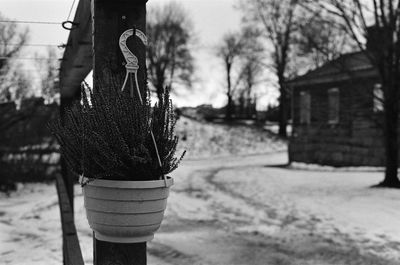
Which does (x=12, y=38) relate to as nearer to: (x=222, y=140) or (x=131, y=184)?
(x=131, y=184)

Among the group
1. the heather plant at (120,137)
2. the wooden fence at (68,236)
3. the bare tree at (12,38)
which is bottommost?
the wooden fence at (68,236)

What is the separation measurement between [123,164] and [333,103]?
2046cm

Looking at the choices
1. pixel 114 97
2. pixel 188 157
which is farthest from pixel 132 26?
pixel 188 157

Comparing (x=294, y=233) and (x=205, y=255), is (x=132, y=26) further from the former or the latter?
(x=294, y=233)

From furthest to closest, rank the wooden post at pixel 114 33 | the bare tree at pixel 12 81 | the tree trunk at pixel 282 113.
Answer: the tree trunk at pixel 282 113 < the bare tree at pixel 12 81 < the wooden post at pixel 114 33

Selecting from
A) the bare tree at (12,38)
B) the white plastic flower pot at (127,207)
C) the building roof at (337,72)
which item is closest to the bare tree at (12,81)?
the bare tree at (12,38)

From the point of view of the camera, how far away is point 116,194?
1.89m

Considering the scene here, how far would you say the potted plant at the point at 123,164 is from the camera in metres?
1.87

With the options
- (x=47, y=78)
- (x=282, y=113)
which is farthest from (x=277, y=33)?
(x=47, y=78)

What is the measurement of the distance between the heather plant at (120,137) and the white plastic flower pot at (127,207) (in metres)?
0.05

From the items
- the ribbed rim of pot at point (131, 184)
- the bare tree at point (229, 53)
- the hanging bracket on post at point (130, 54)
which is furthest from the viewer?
the bare tree at point (229, 53)

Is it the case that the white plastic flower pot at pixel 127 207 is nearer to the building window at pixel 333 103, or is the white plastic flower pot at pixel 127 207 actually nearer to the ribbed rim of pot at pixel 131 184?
the ribbed rim of pot at pixel 131 184

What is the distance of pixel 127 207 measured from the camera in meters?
1.88

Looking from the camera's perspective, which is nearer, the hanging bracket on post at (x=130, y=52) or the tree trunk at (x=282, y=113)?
the hanging bracket on post at (x=130, y=52)
